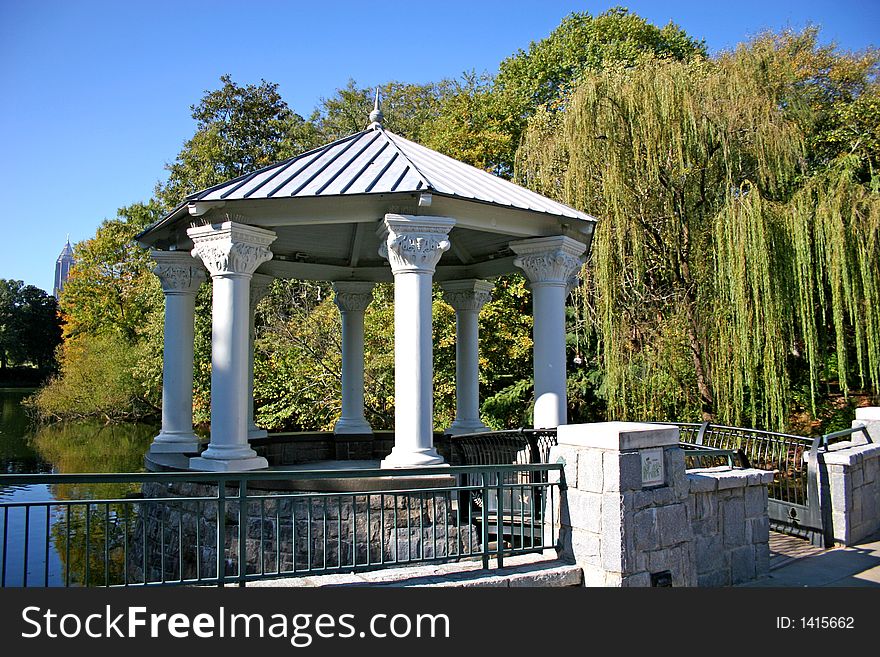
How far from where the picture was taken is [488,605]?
17.2ft

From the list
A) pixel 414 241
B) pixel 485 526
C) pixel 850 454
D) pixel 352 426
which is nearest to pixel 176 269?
pixel 414 241

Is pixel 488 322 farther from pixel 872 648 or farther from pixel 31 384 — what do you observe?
pixel 31 384

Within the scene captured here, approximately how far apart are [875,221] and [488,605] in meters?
12.3

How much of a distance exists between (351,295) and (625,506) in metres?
8.21

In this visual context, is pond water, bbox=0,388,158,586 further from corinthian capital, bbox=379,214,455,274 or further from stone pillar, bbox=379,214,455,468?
corinthian capital, bbox=379,214,455,274

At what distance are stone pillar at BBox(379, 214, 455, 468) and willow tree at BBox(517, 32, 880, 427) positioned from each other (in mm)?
7984

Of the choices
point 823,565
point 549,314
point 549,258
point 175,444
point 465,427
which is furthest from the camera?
point 465,427

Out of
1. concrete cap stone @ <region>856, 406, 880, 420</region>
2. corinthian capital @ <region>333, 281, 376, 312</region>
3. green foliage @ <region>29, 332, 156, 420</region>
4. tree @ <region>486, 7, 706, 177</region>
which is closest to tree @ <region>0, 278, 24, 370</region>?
green foliage @ <region>29, 332, 156, 420</region>

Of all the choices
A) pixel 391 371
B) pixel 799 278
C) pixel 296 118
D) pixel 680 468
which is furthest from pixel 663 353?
pixel 296 118

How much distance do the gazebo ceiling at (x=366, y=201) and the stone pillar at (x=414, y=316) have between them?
26 centimetres

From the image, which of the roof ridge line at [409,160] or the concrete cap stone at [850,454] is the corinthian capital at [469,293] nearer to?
the roof ridge line at [409,160]

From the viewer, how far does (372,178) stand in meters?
8.47

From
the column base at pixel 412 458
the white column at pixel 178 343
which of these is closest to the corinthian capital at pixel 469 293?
the white column at pixel 178 343

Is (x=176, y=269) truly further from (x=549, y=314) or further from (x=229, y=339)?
(x=549, y=314)
